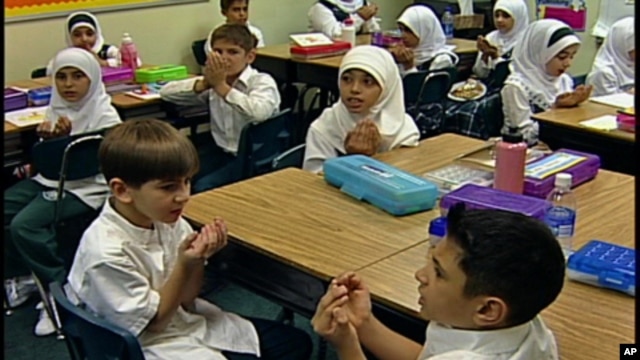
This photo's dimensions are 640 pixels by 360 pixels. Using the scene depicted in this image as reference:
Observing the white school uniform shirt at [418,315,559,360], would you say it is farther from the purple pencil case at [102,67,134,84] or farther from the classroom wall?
the classroom wall

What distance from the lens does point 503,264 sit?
3.88 feet

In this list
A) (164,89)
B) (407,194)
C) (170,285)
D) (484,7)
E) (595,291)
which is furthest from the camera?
(484,7)

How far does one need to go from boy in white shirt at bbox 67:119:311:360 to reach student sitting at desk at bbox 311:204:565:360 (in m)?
0.54

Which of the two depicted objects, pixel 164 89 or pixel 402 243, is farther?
pixel 164 89

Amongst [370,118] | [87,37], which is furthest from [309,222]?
[87,37]

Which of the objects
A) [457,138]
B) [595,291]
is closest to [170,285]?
[595,291]

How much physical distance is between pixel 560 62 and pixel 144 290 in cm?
285

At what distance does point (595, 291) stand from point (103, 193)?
6.17 ft

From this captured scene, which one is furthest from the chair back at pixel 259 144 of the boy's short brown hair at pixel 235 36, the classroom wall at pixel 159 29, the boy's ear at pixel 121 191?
the classroom wall at pixel 159 29

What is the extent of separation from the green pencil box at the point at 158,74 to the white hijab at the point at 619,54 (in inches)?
88.5

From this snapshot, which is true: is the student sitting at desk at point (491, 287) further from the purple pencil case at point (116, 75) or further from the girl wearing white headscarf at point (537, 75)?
the purple pencil case at point (116, 75)

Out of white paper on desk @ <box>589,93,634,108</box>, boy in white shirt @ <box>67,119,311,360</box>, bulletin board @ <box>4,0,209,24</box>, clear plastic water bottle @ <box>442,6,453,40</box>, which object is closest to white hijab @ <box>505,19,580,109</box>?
white paper on desk @ <box>589,93,634,108</box>

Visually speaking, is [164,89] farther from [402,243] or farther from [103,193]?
[402,243]

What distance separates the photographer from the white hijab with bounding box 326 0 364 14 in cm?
572
